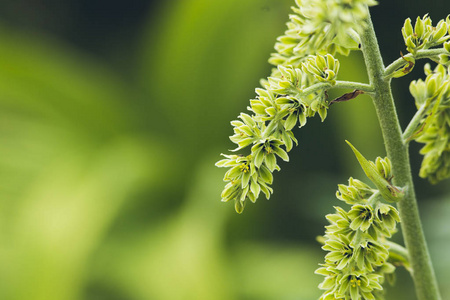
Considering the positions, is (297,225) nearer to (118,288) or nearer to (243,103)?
(243,103)

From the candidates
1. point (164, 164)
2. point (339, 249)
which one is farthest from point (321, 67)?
point (164, 164)

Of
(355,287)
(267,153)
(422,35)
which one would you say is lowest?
(355,287)

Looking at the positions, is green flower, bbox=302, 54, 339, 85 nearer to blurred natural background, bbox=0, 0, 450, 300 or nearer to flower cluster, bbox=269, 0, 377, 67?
flower cluster, bbox=269, 0, 377, 67

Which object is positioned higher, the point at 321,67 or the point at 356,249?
the point at 321,67

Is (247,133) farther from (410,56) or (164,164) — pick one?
(164,164)

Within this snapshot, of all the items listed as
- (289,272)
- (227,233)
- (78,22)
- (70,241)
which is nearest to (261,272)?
(289,272)

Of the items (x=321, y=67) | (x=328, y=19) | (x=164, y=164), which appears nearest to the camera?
(x=328, y=19)
